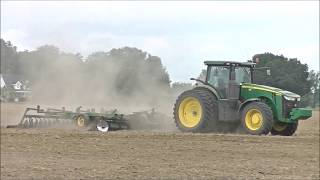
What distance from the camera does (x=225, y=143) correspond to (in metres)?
13.3

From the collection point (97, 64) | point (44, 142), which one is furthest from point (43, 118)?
point (97, 64)

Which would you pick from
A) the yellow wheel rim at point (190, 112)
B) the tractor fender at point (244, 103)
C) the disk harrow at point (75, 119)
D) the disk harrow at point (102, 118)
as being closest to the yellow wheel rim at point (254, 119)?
the tractor fender at point (244, 103)

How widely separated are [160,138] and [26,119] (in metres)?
6.59

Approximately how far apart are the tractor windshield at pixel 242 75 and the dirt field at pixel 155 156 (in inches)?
56.6

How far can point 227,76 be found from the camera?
553 inches

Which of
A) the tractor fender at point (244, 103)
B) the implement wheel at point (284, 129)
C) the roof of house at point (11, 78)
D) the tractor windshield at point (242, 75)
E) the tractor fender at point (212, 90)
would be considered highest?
the tractor windshield at point (242, 75)

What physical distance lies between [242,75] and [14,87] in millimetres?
5990

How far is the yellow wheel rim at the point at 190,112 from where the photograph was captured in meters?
15.3

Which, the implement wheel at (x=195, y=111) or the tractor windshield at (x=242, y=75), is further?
the implement wheel at (x=195, y=111)

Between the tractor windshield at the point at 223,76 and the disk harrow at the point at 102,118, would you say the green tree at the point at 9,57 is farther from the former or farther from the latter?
the tractor windshield at the point at 223,76

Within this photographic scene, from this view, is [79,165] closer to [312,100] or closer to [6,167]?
[6,167]

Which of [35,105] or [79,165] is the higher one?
[35,105]

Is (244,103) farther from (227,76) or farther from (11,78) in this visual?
(11,78)

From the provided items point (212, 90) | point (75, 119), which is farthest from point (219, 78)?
point (75, 119)
